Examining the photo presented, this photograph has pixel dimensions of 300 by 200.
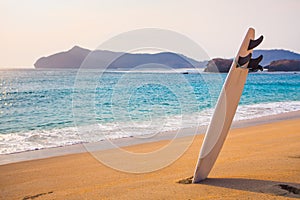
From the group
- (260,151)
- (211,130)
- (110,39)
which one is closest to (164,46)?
(110,39)

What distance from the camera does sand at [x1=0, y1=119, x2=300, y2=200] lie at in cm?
432

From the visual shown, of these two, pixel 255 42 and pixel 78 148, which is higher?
pixel 255 42

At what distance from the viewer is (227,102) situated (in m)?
4.58

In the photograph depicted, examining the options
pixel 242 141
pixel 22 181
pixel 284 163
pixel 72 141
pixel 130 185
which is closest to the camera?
pixel 130 185

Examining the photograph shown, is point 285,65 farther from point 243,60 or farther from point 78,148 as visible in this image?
point 243,60

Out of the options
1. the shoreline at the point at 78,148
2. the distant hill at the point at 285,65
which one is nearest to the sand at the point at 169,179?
the shoreline at the point at 78,148

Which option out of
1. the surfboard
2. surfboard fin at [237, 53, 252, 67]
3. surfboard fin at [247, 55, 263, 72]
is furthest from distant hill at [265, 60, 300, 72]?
surfboard fin at [237, 53, 252, 67]

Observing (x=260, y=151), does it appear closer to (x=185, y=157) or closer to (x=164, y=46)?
(x=185, y=157)

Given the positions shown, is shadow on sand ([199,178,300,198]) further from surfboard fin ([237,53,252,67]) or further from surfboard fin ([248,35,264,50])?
surfboard fin ([248,35,264,50])

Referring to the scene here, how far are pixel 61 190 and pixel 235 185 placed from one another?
2.43 meters

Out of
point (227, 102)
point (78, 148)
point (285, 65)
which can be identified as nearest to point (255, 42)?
point (227, 102)

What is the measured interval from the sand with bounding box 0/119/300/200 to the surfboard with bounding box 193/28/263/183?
12.1 inches

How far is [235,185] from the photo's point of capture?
4.48 meters

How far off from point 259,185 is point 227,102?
109 centimetres
